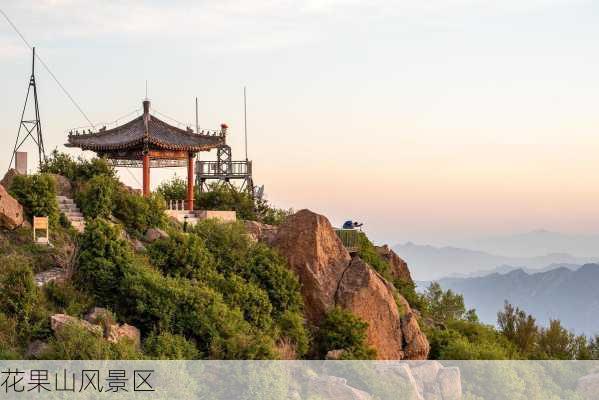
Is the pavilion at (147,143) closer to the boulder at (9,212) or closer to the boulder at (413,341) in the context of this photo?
the boulder at (9,212)

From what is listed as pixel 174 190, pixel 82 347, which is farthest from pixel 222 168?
pixel 82 347

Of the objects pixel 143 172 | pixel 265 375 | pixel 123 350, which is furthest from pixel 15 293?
pixel 143 172

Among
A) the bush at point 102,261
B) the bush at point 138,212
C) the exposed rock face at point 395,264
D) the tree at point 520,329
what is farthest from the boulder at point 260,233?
the tree at point 520,329

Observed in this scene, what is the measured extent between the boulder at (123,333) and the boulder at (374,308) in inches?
327

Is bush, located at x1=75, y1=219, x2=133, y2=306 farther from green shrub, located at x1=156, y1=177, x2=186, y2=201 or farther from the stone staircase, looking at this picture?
green shrub, located at x1=156, y1=177, x2=186, y2=201

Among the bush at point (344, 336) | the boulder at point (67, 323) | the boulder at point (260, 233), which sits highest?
the boulder at point (260, 233)

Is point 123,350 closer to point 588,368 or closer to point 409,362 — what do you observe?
point 409,362

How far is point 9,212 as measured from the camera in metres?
29.1

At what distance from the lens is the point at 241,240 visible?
104 feet

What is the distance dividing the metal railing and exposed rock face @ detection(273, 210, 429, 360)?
6.91 m

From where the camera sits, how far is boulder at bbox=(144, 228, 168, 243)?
3111cm

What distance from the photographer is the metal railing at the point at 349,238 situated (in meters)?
39.5

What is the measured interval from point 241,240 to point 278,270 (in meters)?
2.14

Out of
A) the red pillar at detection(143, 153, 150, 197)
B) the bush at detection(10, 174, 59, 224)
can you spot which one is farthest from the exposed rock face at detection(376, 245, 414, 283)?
the bush at detection(10, 174, 59, 224)
